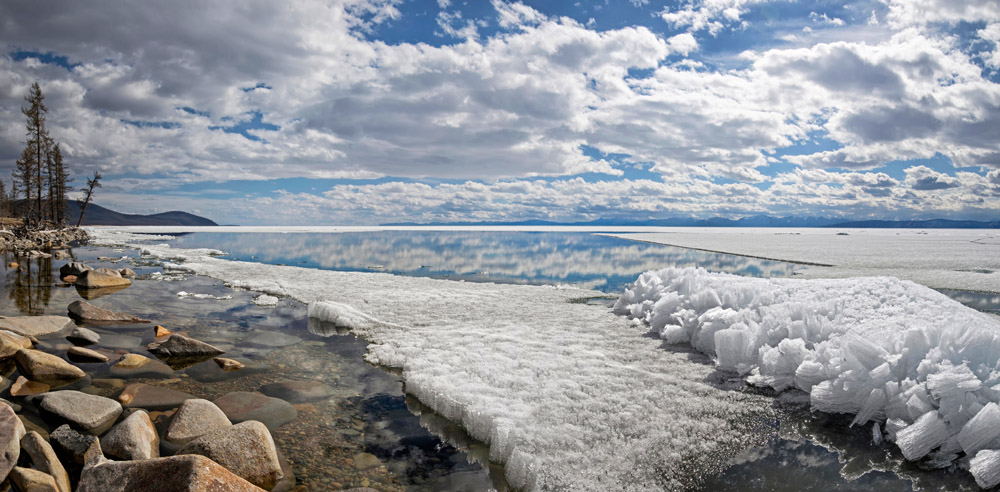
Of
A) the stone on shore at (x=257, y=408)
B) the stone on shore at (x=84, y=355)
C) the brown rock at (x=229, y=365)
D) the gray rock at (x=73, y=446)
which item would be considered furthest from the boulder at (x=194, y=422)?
the stone on shore at (x=84, y=355)

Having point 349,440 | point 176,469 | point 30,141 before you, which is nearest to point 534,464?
point 349,440

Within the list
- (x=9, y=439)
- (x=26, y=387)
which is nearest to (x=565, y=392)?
(x=9, y=439)

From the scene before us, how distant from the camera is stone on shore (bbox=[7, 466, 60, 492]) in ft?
10.5

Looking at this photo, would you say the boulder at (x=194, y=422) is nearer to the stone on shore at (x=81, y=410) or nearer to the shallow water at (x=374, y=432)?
the shallow water at (x=374, y=432)

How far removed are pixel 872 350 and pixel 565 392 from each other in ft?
10.5

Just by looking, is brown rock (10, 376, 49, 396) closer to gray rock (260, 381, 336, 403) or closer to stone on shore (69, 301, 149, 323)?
gray rock (260, 381, 336, 403)

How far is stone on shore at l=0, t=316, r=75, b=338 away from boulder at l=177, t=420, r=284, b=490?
597cm

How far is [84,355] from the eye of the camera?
6.57 meters

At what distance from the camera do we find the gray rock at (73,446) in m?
3.77

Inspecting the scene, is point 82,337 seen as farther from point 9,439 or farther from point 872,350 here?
point 872,350

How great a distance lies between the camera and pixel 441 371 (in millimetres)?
6121

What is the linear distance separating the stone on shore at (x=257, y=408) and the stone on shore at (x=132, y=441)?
733 mm

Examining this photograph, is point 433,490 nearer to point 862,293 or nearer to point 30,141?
point 862,293

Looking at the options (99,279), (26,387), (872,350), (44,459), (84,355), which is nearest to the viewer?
(44,459)
